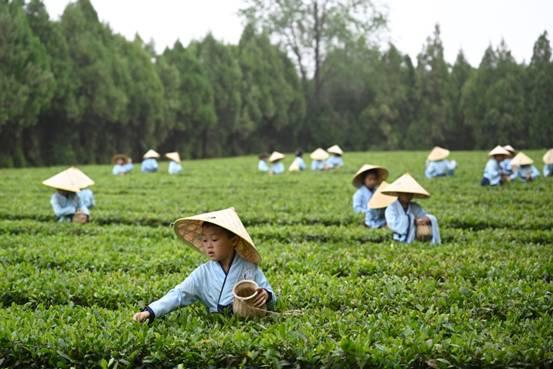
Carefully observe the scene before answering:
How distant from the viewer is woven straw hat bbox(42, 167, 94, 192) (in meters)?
9.91

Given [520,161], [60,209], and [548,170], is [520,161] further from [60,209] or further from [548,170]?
[60,209]

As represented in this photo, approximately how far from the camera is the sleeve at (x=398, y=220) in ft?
27.0

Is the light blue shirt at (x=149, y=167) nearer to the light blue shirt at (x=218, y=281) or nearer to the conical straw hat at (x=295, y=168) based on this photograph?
the conical straw hat at (x=295, y=168)

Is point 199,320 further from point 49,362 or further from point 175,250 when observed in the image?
point 175,250

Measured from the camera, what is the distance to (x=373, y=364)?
373 centimetres

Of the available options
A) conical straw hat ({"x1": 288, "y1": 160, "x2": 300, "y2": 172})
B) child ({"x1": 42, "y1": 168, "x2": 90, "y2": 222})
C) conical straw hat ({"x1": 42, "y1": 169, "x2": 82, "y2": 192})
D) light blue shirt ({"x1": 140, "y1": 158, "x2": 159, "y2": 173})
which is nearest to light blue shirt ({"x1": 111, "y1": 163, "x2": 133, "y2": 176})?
light blue shirt ({"x1": 140, "y1": 158, "x2": 159, "y2": 173})

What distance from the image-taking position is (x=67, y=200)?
10.5m

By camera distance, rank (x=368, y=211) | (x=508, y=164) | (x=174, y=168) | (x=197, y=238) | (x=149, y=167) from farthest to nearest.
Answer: (x=149, y=167)
(x=174, y=168)
(x=508, y=164)
(x=368, y=211)
(x=197, y=238)

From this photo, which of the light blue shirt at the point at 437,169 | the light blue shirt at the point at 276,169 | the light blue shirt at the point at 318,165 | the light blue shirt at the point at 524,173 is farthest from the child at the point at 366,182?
the light blue shirt at the point at 318,165

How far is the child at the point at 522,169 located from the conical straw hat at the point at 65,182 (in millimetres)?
11566

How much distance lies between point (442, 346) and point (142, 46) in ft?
128

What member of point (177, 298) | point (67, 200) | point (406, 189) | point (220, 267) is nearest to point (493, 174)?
point (406, 189)

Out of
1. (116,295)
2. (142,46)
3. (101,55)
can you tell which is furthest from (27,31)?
(116,295)

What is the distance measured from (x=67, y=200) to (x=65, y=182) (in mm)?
573
